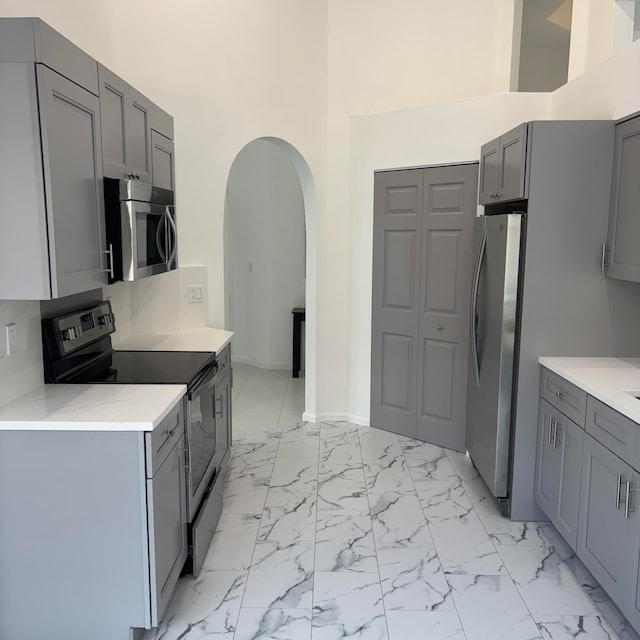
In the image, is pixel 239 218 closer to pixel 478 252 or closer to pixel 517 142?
pixel 478 252

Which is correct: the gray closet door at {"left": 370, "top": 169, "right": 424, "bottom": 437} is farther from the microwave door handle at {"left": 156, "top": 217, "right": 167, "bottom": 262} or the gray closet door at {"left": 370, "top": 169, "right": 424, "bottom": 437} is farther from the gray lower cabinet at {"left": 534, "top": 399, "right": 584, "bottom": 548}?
the microwave door handle at {"left": 156, "top": 217, "right": 167, "bottom": 262}

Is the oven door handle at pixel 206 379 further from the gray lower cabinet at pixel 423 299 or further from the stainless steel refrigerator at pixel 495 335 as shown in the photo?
the gray lower cabinet at pixel 423 299

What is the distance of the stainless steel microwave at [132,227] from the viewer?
2418mm

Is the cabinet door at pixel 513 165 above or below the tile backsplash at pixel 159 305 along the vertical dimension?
above

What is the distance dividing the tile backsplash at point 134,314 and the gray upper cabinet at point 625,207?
2.52 metres

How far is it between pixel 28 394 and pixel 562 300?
8.26ft

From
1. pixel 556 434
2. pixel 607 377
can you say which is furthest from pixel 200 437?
pixel 607 377

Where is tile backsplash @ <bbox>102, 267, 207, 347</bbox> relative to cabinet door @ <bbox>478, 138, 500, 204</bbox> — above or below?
below

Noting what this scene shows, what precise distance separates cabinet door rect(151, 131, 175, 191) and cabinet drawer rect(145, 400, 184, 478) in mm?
1377

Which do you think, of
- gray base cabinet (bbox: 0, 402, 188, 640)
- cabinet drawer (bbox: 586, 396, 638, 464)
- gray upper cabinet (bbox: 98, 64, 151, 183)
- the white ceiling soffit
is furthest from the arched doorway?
gray base cabinet (bbox: 0, 402, 188, 640)

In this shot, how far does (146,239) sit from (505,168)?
194 cm

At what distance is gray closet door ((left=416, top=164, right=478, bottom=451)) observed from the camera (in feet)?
13.1

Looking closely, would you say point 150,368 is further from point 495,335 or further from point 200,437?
point 495,335

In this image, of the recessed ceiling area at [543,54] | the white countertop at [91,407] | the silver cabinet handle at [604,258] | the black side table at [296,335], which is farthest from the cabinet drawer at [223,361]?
the recessed ceiling area at [543,54]
